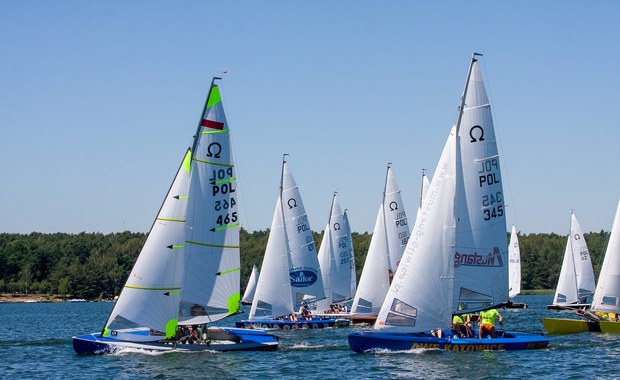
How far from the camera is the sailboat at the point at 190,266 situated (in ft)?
116

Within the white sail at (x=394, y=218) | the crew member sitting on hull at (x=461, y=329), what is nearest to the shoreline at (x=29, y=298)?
the white sail at (x=394, y=218)

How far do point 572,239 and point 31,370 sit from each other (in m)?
52.1

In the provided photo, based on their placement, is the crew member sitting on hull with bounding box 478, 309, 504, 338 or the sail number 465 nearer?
the crew member sitting on hull with bounding box 478, 309, 504, 338

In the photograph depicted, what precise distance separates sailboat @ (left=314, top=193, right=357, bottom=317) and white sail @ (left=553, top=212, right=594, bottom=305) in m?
20.3

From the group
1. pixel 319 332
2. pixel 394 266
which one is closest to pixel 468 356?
pixel 319 332

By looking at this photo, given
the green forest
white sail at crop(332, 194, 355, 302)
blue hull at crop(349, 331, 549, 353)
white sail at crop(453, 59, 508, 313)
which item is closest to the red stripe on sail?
white sail at crop(453, 59, 508, 313)

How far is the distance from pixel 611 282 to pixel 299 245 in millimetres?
17627

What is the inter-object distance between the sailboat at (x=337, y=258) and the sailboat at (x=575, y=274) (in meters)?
19.8

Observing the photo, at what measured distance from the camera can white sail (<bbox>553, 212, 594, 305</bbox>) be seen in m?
75.5

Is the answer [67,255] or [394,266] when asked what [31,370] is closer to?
[394,266]

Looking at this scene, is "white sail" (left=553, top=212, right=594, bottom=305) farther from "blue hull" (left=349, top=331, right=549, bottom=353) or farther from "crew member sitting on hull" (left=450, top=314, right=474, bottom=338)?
"crew member sitting on hull" (left=450, top=314, right=474, bottom=338)

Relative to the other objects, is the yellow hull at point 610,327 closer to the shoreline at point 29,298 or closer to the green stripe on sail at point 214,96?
the green stripe on sail at point 214,96

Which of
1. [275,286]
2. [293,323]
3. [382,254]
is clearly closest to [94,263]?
[382,254]

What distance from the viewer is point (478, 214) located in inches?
1401
